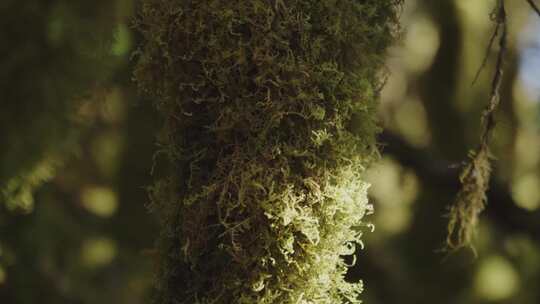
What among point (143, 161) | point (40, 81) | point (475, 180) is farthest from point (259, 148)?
point (143, 161)

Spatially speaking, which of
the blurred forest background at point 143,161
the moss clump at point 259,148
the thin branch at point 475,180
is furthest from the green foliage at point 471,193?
the moss clump at point 259,148

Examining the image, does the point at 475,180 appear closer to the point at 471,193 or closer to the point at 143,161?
the point at 471,193

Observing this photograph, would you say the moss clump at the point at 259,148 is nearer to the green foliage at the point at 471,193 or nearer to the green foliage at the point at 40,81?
the green foliage at the point at 471,193

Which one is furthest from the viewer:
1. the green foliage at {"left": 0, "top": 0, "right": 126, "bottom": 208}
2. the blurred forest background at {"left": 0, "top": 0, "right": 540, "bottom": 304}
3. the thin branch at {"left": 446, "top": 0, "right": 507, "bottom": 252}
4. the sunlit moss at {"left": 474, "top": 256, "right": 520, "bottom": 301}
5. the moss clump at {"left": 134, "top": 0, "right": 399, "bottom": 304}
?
the sunlit moss at {"left": 474, "top": 256, "right": 520, "bottom": 301}

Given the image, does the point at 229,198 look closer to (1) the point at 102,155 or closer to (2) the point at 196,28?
(2) the point at 196,28

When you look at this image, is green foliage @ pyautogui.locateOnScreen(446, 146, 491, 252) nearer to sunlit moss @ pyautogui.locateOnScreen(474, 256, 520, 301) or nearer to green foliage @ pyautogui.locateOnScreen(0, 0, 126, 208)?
green foliage @ pyautogui.locateOnScreen(0, 0, 126, 208)

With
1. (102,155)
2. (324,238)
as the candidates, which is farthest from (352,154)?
(102,155)

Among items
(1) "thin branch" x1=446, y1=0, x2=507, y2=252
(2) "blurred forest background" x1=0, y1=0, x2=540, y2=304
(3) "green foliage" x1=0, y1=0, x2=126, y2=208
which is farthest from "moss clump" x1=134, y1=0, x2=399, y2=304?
(3) "green foliage" x1=0, y1=0, x2=126, y2=208
